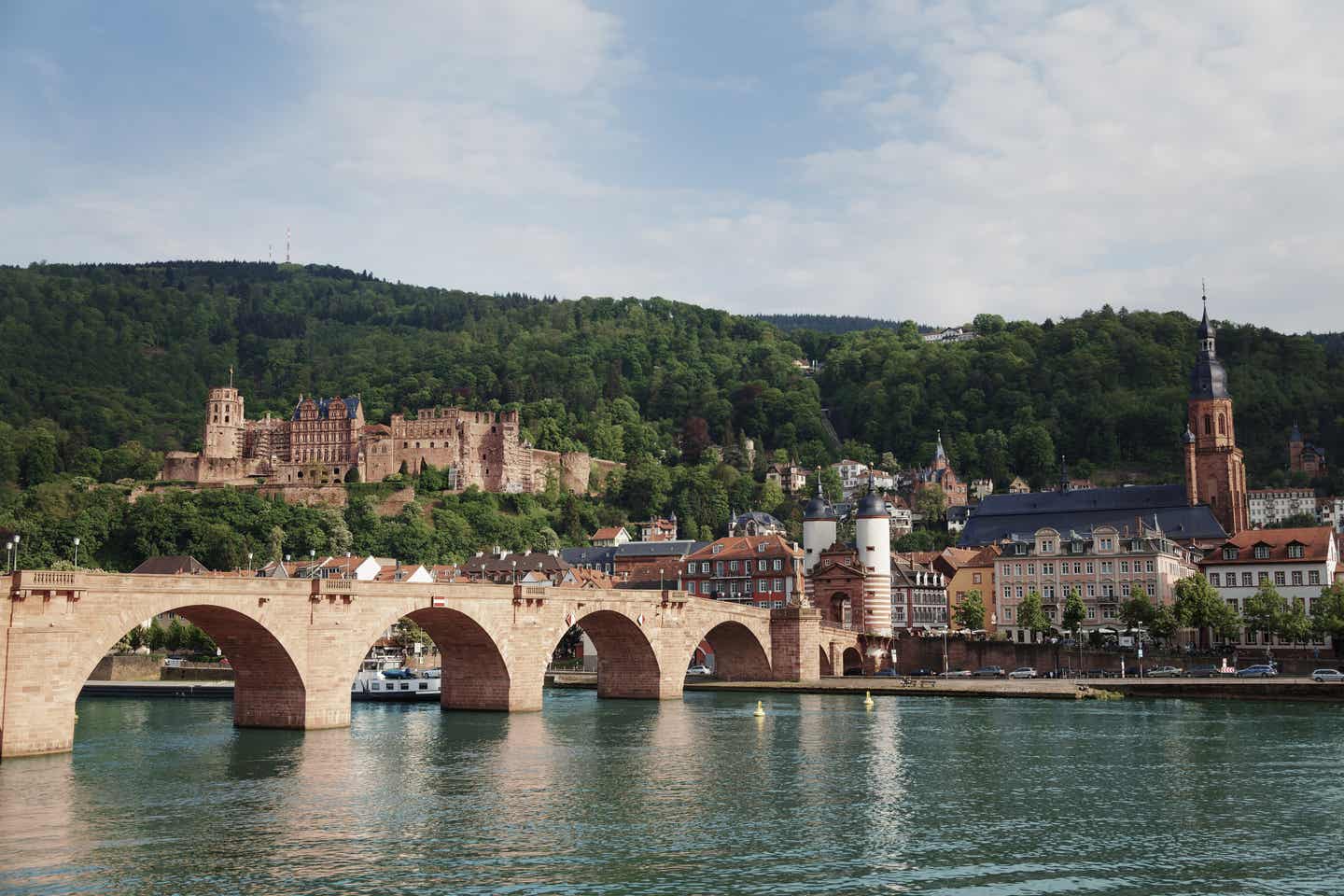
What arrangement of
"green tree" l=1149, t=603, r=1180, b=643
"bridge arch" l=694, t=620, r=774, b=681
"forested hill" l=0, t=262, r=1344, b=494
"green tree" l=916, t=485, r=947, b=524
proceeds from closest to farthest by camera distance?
"bridge arch" l=694, t=620, r=774, b=681, "green tree" l=1149, t=603, r=1180, b=643, "green tree" l=916, t=485, r=947, b=524, "forested hill" l=0, t=262, r=1344, b=494

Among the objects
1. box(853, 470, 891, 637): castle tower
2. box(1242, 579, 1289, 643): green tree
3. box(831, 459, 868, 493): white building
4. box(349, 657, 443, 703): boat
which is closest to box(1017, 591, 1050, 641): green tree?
box(853, 470, 891, 637): castle tower

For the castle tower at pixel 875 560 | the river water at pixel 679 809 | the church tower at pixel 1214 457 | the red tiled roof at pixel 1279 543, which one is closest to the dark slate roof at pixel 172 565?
the castle tower at pixel 875 560

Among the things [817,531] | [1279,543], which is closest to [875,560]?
[817,531]

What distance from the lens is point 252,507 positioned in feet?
394

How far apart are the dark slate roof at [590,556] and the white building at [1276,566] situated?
50196 mm

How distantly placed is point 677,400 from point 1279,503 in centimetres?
7968

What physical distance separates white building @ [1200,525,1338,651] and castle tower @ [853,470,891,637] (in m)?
19.8

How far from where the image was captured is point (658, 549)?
380ft

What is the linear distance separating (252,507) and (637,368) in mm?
87154

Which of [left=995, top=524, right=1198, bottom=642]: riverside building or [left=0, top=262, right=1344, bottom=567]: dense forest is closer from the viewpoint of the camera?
[left=995, top=524, right=1198, bottom=642]: riverside building

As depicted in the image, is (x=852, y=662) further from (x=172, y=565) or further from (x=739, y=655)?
(x=172, y=565)

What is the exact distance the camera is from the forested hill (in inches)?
6068

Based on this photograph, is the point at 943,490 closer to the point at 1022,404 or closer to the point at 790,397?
the point at 1022,404

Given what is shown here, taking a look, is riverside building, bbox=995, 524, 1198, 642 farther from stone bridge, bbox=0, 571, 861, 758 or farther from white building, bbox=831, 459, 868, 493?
white building, bbox=831, 459, 868, 493
